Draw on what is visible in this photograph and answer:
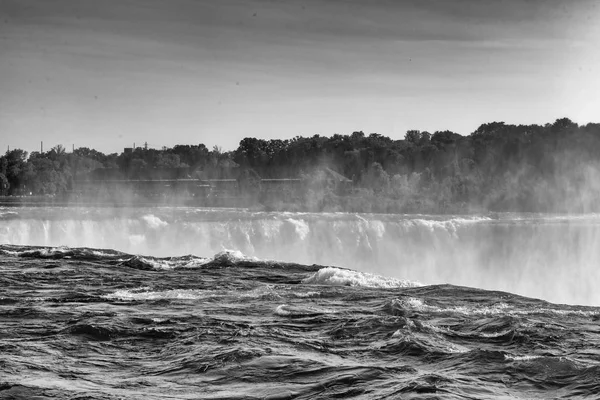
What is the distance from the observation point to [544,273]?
196ft

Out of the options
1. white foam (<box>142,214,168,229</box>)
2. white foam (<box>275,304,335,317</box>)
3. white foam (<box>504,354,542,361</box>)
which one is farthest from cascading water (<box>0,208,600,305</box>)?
white foam (<box>504,354,542,361</box>)

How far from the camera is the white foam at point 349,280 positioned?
3238 cm

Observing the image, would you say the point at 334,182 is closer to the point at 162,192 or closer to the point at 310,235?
the point at 162,192

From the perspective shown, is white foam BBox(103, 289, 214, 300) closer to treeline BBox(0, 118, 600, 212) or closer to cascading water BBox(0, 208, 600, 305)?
cascading water BBox(0, 208, 600, 305)

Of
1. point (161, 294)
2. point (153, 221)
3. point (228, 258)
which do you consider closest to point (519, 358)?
point (161, 294)

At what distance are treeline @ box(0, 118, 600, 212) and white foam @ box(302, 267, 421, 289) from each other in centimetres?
6837

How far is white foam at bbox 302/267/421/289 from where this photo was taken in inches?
1275

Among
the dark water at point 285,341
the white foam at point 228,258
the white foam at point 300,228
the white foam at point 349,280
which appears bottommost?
the dark water at point 285,341

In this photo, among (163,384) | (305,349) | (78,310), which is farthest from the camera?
(78,310)

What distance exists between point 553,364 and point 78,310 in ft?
44.3

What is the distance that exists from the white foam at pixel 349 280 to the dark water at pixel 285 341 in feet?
0.58

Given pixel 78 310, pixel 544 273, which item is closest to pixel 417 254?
pixel 544 273

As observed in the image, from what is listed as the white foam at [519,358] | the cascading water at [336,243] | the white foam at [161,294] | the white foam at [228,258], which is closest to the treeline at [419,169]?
the cascading water at [336,243]

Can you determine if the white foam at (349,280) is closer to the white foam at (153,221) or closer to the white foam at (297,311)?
the white foam at (297,311)
